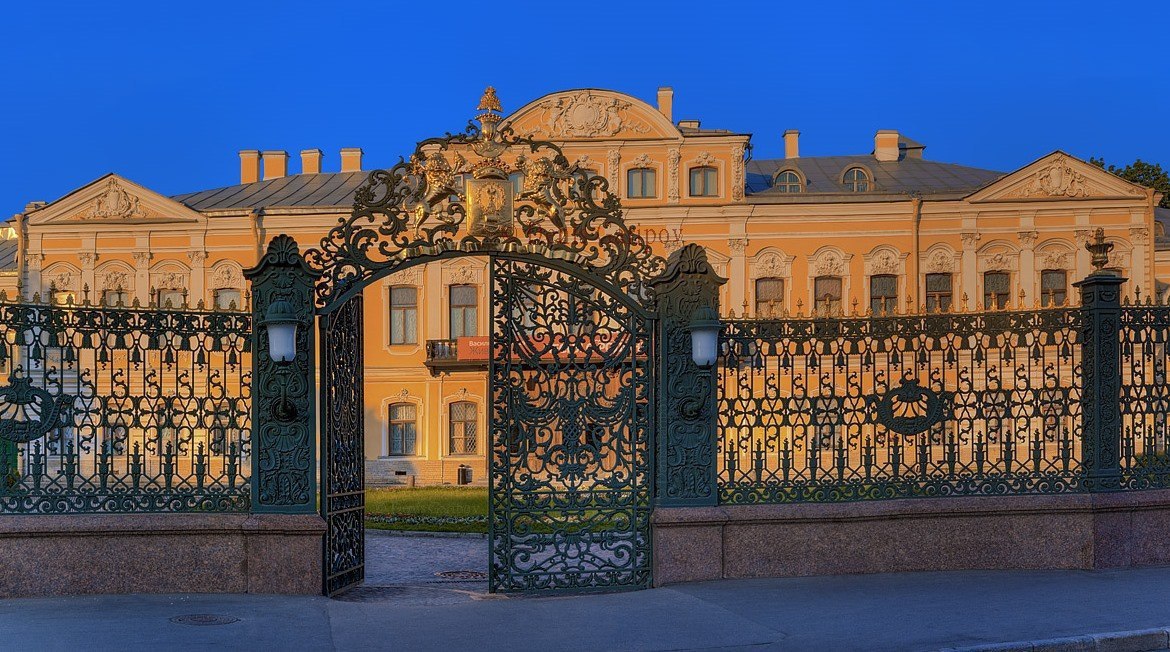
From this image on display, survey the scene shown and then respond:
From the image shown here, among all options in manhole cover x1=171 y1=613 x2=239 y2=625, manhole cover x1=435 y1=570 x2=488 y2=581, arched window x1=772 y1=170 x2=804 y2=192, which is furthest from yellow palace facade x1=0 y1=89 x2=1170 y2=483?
manhole cover x1=171 y1=613 x2=239 y2=625

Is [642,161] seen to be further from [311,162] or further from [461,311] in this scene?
[311,162]

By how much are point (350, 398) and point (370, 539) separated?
21.9 feet

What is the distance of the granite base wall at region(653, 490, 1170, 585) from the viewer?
→ 10039mm

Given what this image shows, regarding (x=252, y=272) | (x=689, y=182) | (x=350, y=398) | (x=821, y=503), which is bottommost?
(x=821, y=503)

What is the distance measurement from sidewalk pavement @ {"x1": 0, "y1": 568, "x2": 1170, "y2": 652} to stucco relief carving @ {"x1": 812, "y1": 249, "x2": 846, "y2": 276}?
21963 mm

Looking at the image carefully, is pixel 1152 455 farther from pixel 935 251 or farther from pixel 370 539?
pixel 935 251

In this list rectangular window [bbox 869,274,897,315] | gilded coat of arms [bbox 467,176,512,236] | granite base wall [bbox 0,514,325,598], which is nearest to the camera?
granite base wall [bbox 0,514,325,598]

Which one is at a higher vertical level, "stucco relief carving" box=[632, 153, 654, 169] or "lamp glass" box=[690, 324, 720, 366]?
"stucco relief carving" box=[632, 153, 654, 169]

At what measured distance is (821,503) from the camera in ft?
33.6

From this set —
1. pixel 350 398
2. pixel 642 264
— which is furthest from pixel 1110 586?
pixel 350 398

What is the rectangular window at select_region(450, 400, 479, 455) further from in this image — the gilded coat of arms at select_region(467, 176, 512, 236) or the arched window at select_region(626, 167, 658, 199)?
the gilded coat of arms at select_region(467, 176, 512, 236)

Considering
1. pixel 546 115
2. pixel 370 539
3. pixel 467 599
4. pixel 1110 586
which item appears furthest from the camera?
pixel 546 115

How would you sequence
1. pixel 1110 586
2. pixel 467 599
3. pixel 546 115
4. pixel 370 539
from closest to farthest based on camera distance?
pixel 1110 586, pixel 467 599, pixel 370 539, pixel 546 115

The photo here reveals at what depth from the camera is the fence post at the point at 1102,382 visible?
34.3 ft
